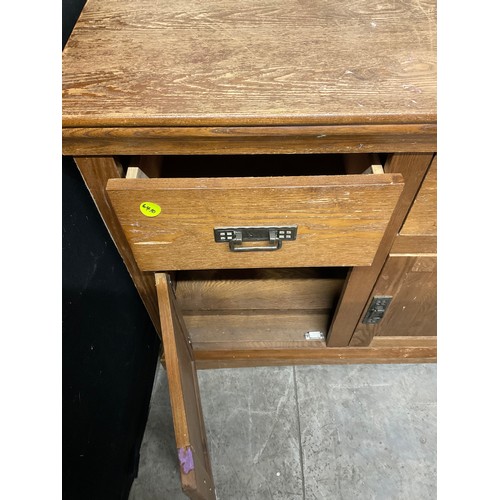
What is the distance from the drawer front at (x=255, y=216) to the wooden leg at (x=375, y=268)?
5 cm

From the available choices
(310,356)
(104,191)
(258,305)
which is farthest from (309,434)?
(104,191)

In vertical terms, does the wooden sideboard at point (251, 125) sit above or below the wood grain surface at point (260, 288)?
above

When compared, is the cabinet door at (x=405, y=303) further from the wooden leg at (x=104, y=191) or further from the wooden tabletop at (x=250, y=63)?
the wooden leg at (x=104, y=191)

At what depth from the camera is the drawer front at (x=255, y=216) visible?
458mm

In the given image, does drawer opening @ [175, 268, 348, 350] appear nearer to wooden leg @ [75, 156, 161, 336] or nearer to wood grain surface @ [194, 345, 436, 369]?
wood grain surface @ [194, 345, 436, 369]

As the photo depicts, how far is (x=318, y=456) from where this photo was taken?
3.13 feet

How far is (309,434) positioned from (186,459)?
577 mm

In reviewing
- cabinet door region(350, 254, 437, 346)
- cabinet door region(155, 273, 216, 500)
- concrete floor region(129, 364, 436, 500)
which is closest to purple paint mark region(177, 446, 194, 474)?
cabinet door region(155, 273, 216, 500)

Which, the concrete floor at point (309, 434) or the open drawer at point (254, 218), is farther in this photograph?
the concrete floor at point (309, 434)

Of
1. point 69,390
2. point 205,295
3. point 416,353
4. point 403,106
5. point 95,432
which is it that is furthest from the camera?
point 416,353

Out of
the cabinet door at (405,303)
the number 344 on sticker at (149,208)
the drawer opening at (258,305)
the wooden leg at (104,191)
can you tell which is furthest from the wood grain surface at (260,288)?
the number 344 on sticker at (149,208)

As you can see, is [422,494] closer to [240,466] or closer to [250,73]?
[240,466]

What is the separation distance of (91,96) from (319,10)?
0.31 m

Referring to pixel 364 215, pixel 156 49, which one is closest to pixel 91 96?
pixel 156 49
